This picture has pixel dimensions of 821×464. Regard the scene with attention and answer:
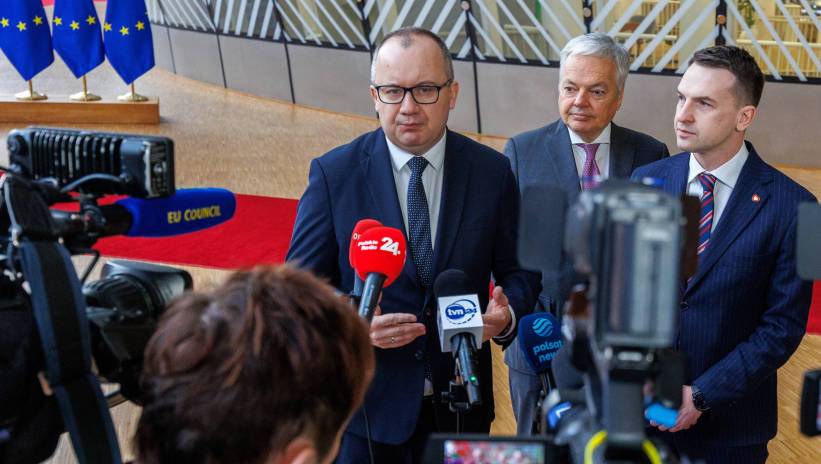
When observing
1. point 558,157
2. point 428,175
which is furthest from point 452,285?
point 558,157

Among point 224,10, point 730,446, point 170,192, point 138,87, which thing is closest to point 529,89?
point 224,10

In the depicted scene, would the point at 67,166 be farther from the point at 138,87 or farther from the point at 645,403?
the point at 138,87

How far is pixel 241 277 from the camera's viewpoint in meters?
1.14

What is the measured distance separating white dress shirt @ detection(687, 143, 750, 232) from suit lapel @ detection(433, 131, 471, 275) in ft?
1.97

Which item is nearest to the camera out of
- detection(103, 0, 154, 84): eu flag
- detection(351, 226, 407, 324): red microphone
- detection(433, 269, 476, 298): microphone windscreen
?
detection(351, 226, 407, 324): red microphone

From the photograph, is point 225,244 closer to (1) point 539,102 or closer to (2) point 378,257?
(1) point 539,102

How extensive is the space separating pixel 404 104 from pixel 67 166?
98 cm

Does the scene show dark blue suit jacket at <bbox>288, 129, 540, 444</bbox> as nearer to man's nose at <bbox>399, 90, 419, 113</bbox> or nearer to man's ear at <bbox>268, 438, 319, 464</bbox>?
man's nose at <bbox>399, 90, 419, 113</bbox>

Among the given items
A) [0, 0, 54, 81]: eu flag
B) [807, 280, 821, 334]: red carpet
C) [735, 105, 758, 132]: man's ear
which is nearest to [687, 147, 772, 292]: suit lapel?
[735, 105, 758, 132]: man's ear

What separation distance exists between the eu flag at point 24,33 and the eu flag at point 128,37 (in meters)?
0.69

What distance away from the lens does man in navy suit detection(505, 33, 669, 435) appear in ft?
9.64

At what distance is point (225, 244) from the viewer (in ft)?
20.6

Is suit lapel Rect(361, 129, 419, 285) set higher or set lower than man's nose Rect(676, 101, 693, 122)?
lower

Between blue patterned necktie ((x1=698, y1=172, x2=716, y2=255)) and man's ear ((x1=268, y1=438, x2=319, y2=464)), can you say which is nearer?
man's ear ((x1=268, y1=438, x2=319, y2=464))
